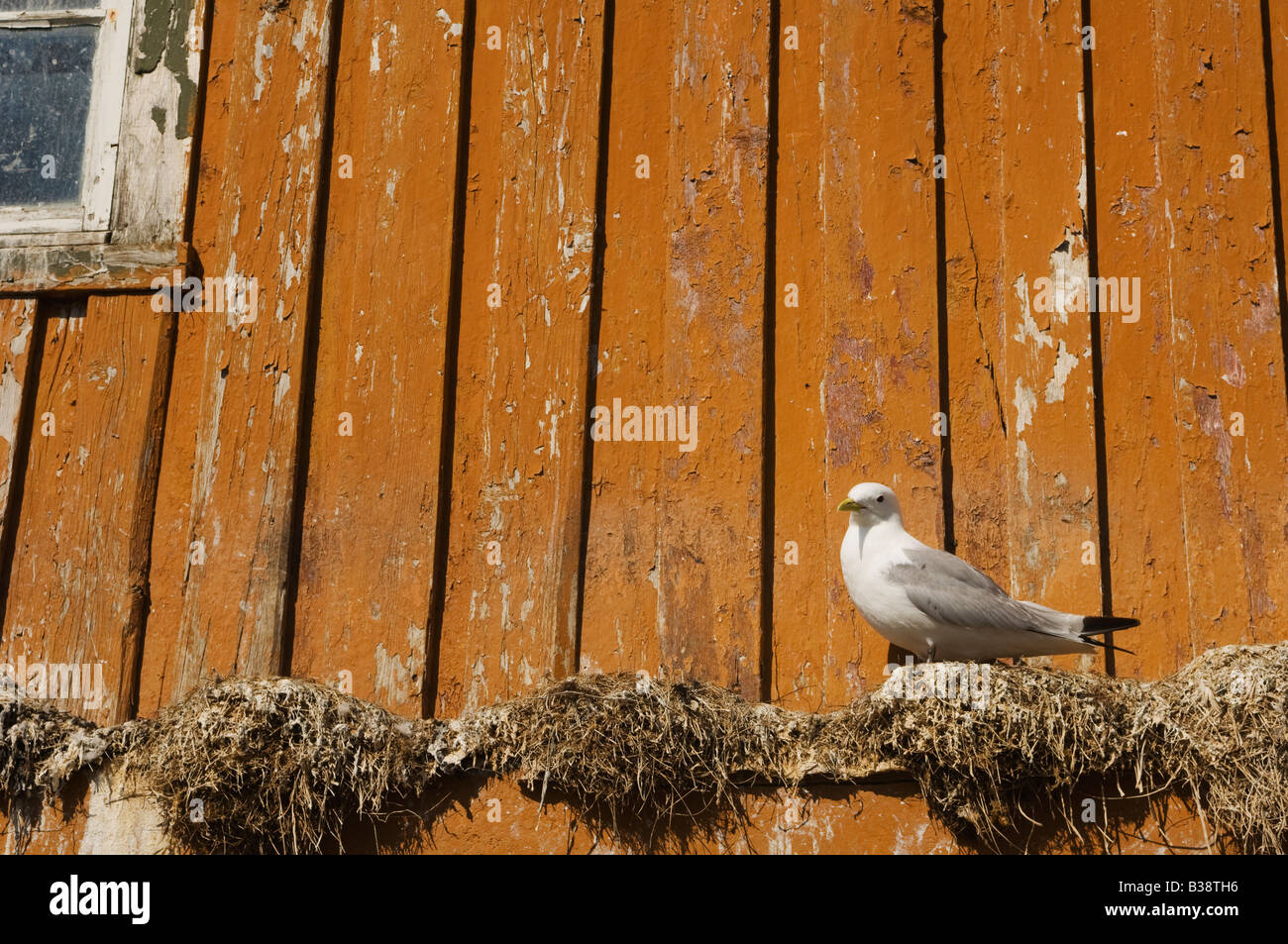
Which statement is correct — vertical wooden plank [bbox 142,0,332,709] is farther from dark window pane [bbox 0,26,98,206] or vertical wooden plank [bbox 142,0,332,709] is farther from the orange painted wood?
the orange painted wood

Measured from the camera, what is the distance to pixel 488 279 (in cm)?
479

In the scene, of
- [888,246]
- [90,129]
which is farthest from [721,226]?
[90,129]

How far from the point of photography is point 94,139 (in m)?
5.14

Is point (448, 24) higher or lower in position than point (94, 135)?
higher

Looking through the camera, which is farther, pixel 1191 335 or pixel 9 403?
pixel 9 403

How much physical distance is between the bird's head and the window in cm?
248

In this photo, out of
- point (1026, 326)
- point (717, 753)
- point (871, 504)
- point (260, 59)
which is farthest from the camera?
point (260, 59)

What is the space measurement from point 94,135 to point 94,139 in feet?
0.06

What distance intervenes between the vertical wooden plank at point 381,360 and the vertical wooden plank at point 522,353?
0.36 feet

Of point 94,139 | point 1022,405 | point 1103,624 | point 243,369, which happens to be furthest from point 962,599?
point 94,139

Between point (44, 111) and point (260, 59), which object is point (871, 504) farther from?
point (44, 111)

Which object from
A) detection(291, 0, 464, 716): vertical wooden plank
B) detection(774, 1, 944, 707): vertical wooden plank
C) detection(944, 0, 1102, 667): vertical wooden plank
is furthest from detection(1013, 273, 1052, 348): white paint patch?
detection(291, 0, 464, 716): vertical wooden plank

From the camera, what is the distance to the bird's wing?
409 cm
